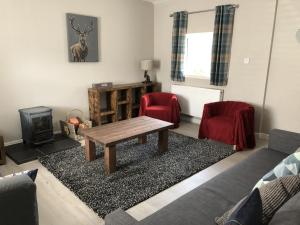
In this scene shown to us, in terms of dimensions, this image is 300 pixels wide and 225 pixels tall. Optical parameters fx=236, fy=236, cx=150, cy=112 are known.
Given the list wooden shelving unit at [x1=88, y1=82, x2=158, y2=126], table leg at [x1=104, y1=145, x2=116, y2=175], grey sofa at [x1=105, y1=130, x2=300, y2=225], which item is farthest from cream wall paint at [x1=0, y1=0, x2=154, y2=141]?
grey sofa at [x1=105, y1=130, x2=300, y2=225]

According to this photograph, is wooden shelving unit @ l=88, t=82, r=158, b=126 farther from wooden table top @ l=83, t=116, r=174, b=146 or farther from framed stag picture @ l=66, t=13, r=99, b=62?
wooden table top @ l=83, t=116, r=174, b=146

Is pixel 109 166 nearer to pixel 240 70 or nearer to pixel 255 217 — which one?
pixel 255 217

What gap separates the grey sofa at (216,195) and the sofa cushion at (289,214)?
407mm

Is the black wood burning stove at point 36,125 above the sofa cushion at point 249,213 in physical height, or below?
below

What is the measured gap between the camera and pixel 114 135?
108 inches

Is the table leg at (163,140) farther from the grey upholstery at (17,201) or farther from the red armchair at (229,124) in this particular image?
the grey upholstery at (17,201)

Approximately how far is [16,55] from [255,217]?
11.7ft

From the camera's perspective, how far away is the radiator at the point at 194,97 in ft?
14.0

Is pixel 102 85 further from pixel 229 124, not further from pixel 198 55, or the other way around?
pixel 229 124

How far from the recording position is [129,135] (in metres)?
2.75

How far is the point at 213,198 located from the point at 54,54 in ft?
10.8

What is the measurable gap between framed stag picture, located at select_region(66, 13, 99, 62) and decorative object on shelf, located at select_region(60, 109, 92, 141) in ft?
3.18

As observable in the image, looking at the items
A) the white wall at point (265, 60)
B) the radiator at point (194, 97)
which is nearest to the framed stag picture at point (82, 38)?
the radiator at point (194, 97)

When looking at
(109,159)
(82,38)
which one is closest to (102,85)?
(82,38)
